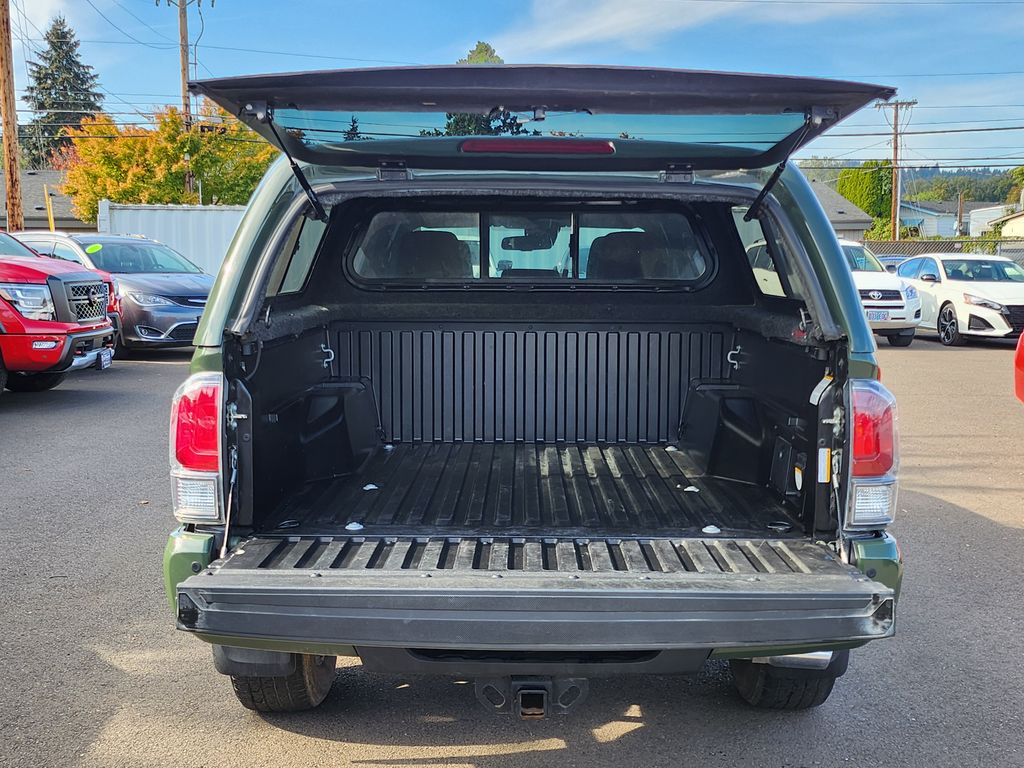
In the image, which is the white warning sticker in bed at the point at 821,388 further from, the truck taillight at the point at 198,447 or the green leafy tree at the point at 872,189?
the green leafy tree at the point at 872,189

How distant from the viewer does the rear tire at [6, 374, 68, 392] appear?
991 cm

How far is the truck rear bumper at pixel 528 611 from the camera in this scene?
2.31m

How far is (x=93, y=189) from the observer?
28.7m

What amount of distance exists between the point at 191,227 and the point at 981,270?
54.9 ft

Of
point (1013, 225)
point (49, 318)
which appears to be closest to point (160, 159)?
point (49, 318)

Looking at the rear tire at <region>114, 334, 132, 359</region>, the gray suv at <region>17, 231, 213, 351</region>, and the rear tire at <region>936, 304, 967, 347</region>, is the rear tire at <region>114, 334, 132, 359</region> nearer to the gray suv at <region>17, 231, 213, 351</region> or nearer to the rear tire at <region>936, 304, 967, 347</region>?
the gray suv at <region>17, 231, 213, 351</region>

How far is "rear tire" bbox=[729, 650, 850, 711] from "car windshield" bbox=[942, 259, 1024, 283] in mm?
15064

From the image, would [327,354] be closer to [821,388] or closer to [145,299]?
[821,388]

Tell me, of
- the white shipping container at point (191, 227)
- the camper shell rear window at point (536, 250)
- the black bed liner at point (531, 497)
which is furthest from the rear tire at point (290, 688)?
the white shipping container at point (191, 227)

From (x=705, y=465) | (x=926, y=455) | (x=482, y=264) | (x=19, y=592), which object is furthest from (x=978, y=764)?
(x=926, y=455)

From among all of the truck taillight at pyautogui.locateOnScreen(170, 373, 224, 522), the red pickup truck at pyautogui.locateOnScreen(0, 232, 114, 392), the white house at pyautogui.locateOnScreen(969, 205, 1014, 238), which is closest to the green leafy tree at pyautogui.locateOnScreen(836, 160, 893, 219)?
the white house at pyautogui.locateOnScreen(969, 205, 1014, 238)

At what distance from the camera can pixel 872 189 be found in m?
62.2

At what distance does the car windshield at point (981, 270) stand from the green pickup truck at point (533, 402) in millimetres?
13969

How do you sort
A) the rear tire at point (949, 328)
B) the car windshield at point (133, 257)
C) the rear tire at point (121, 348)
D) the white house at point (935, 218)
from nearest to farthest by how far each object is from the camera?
the rear tire at point (121, 348), the car windshield at point (133, 257), the rear tire at point (949, 328), the white house at point (935, 218)
